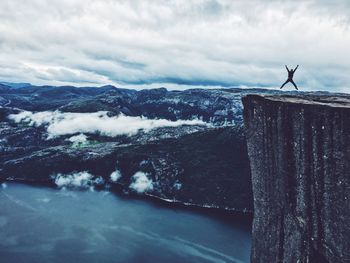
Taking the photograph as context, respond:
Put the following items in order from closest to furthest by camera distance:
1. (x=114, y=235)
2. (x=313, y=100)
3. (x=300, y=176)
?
(x=300, y=176), (x=313, y=100), (x=114, y=235)

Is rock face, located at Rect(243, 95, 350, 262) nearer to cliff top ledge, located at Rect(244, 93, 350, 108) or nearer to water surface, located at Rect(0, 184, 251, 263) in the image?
cliff top ledge, located at Rect(244, 93, 350, 108)

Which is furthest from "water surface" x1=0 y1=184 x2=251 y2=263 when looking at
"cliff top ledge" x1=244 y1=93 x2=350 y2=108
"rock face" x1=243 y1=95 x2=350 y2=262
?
"cliff top ledge" x1=244 y1=93 x2=350 y2=108

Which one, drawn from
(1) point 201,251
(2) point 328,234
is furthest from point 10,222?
(2) point 328,234

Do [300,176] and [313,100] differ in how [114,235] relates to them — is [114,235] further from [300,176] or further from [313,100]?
[313,100]

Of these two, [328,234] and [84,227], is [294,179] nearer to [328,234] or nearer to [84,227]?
[328,234]

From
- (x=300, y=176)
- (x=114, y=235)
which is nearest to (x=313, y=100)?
(x=300, y=176)

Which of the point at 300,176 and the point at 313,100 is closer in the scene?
the point at 300,176
